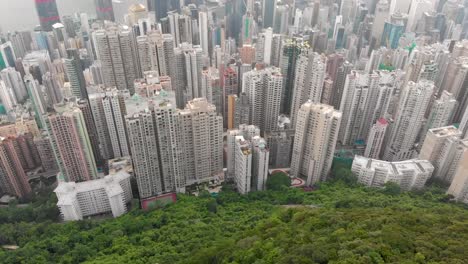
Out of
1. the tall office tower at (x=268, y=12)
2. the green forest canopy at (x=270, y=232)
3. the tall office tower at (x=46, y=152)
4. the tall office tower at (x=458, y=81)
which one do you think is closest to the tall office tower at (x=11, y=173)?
the tall office tower at (x=46, y=152)

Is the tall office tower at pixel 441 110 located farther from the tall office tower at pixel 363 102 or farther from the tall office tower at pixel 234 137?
the tall office tower at pixel 234 137

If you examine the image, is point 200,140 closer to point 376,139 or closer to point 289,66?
point 376,139

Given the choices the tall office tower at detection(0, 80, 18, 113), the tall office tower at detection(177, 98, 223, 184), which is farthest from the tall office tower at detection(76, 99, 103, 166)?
the tall office tower at detection(0, 80, 18, 113)

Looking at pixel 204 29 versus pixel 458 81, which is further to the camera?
pixel 204 29

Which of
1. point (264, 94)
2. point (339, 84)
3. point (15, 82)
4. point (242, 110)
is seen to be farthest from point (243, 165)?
point (15, 82)

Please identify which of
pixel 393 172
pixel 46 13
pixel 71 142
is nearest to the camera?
pixel 71 142

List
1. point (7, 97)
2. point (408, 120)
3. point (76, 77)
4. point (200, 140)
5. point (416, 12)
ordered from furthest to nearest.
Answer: point (416, 12), point (7, 97), point (76, 77), point (408, 120), point (200, 140)

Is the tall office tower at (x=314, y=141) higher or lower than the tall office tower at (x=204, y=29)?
lower
